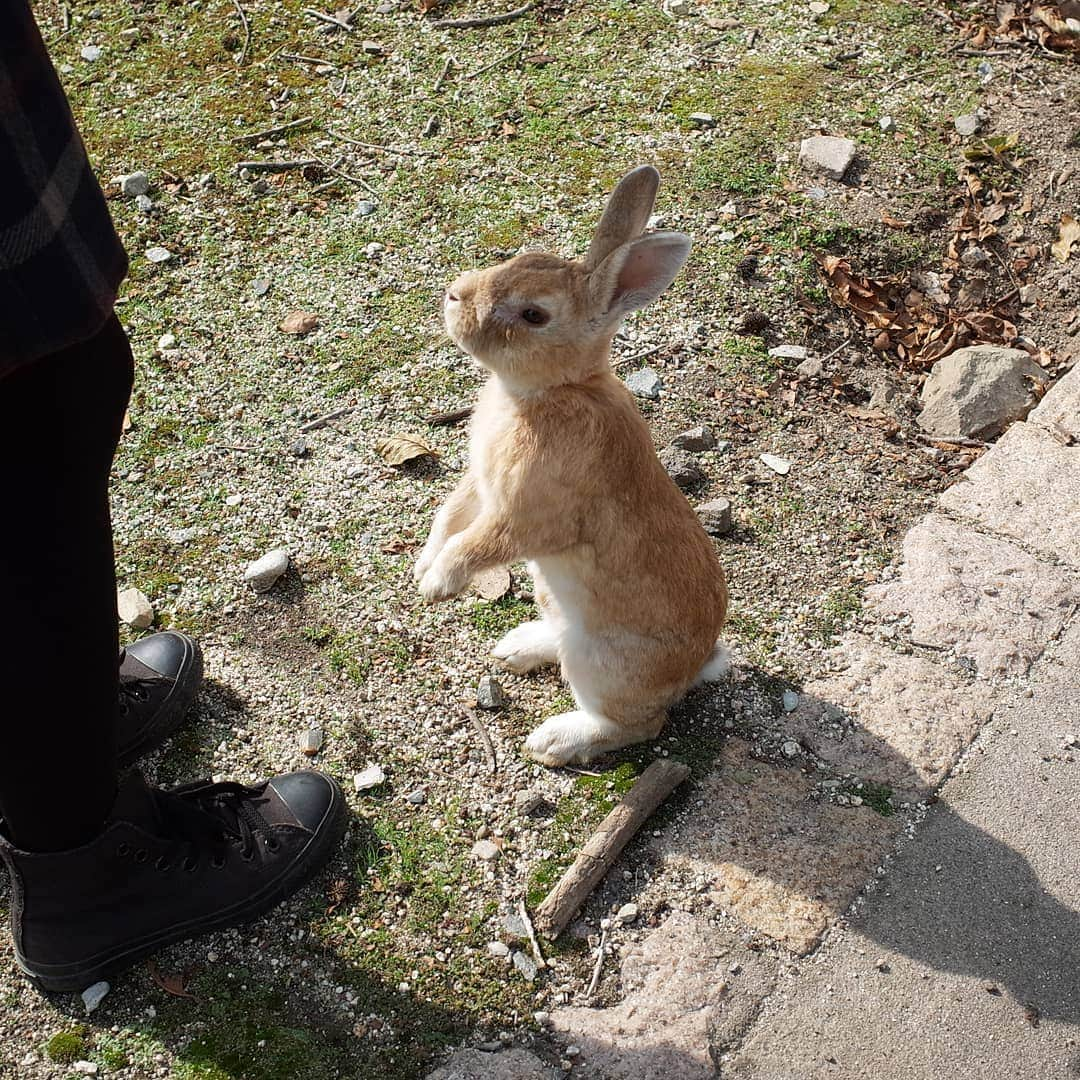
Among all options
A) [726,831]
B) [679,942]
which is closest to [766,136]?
[726,831]

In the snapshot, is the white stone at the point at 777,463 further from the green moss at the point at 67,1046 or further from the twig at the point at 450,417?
the green moss at the point at 67,1046

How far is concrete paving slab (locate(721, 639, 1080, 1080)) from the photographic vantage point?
295cm

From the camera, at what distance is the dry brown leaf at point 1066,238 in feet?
18.0

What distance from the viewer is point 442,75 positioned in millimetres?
6316

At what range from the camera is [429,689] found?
12.8 ft

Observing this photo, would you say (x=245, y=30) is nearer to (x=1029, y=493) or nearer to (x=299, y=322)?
(x=299, y=322)

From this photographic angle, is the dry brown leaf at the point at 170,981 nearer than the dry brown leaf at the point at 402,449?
Yes

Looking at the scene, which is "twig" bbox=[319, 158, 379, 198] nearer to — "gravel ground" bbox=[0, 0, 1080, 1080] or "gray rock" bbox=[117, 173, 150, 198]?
"gravel ground" bbox=[0, 0, 1080, 1080]

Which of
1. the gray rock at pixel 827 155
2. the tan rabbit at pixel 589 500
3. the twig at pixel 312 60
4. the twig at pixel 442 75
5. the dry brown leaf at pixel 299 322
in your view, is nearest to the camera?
the tan rabbit at pixel 589 500

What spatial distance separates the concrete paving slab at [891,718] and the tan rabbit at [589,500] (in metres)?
0.46

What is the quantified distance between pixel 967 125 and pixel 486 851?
4.68 m

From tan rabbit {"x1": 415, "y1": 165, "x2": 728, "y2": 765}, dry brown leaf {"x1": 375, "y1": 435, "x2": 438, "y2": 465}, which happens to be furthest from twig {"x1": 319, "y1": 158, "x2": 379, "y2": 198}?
tan rabbit {"x1": 415, "y1": 165, "x2": 728, "y2": 765}

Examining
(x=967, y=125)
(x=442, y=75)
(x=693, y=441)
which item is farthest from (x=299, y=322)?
(x=967, y=125)

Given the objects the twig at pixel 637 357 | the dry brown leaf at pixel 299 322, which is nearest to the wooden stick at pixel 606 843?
the twig at pixel 637 357
